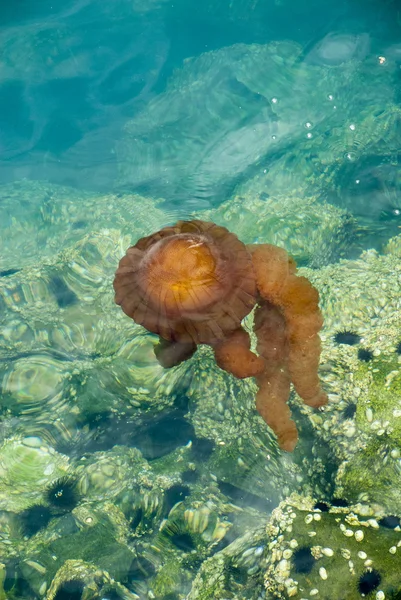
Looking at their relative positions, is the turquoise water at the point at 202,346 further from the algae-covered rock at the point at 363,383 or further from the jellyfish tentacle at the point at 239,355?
the jellyfish tentacle at the point at 239,355

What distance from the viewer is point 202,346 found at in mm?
4145

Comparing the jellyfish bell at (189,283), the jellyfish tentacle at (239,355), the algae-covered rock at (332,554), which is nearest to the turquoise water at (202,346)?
the algae-covered rock at (332,554)

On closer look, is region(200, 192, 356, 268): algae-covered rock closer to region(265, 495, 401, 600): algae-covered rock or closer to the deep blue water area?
region(265, 495, 401, 600): algae-covered rock

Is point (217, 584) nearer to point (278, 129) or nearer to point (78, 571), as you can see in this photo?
point (78, 571)

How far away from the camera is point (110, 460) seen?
3895 mm

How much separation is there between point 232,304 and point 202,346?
4.04ft

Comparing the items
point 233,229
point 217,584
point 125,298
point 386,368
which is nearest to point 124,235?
point 233,229

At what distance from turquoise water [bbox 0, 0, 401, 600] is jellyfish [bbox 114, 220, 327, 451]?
1.43ft

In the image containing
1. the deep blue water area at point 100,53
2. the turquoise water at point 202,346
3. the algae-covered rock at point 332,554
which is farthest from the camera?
the deep blue water area at point 100,53

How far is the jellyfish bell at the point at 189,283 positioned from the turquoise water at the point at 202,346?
96cm

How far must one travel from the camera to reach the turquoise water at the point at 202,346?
10.3 feet

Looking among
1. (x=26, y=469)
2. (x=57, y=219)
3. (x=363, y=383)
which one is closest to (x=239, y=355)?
(x=363, y=383)

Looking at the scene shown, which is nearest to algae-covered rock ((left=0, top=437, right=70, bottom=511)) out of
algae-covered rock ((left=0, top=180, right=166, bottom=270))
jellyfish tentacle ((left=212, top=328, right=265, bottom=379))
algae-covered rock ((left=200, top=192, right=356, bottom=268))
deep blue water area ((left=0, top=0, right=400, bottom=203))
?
jellyfish tentacle ((left=212, top=328, right=265, bottom=379))

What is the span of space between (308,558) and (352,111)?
253 inches
